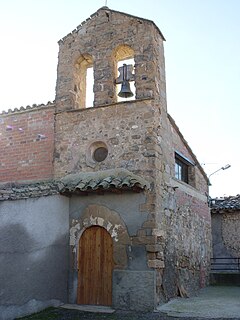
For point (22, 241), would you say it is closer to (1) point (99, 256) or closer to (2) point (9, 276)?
(2) point (9, 276)

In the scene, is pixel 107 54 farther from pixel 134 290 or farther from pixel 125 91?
pixel 134 290

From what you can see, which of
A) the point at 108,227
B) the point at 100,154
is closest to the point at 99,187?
the point at 108,227

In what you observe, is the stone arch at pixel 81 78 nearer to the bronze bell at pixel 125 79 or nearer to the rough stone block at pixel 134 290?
the bronze bell at pixel 125 79

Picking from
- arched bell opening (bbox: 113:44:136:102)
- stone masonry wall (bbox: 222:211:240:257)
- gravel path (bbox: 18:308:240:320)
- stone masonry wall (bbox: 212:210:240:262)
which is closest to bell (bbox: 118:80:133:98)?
arched bell opening (bbox: 113:44:136:102)

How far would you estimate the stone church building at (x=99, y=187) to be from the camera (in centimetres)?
719

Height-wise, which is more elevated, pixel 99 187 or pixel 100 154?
pixel 100 154

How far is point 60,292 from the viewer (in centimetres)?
766

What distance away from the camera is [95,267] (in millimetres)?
7836

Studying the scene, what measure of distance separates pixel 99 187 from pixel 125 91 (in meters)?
2.57

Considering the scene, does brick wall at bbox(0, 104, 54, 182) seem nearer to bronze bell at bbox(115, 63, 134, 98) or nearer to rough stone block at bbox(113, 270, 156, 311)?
bronze bell at bbox(115, 63, 134, 98)

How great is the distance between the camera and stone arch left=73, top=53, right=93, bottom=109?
9.55 metres

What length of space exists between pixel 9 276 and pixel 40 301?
0.85m

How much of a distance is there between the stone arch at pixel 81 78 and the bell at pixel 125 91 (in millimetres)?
1325

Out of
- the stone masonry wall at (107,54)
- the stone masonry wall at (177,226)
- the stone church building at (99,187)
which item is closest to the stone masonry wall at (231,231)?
the stone masonry wall at (177,226)
